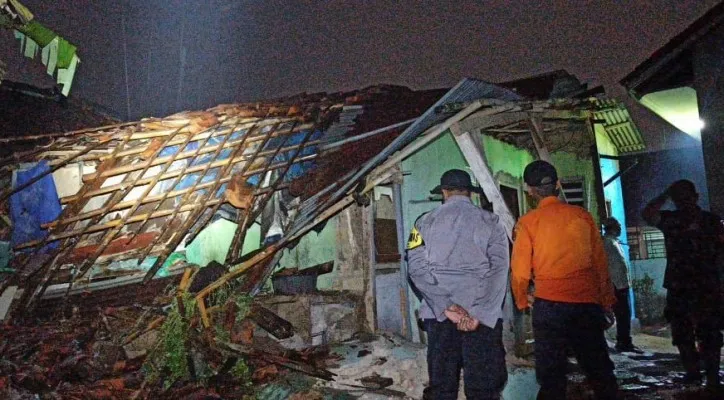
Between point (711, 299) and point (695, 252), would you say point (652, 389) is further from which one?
point (695, 252)

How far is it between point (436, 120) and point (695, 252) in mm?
3371

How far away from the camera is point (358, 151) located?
785 centimetres

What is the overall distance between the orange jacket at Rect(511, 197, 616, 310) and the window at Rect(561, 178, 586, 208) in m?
6.52

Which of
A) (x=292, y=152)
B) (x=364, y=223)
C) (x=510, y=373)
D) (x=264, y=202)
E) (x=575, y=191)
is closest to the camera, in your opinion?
(x=510, y=373)

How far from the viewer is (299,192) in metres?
7.74

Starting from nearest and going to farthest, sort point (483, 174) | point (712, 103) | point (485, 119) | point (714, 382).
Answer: point (714, 382)
point (712, 103)
point (483, 174)
point (485, 119)

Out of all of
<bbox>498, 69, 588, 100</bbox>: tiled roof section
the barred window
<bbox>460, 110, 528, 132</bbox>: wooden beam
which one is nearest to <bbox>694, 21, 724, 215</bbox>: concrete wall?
<bbox>460, 110, 528, 132</bbox>: wooden beam

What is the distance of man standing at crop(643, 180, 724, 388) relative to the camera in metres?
4.84

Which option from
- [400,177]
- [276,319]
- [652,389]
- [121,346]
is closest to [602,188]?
[400,177]

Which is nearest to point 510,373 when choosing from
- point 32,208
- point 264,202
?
point 264,202

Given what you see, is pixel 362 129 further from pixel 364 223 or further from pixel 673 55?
pixel 673 55

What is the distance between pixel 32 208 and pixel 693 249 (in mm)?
8962

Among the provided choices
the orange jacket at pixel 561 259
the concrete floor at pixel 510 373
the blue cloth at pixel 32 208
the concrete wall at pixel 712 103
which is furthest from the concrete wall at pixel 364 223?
the orange jacket at pixel 561 259

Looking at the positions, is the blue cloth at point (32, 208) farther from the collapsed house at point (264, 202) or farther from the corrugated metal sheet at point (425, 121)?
the corrugated metal sheet at point (425, 121)
